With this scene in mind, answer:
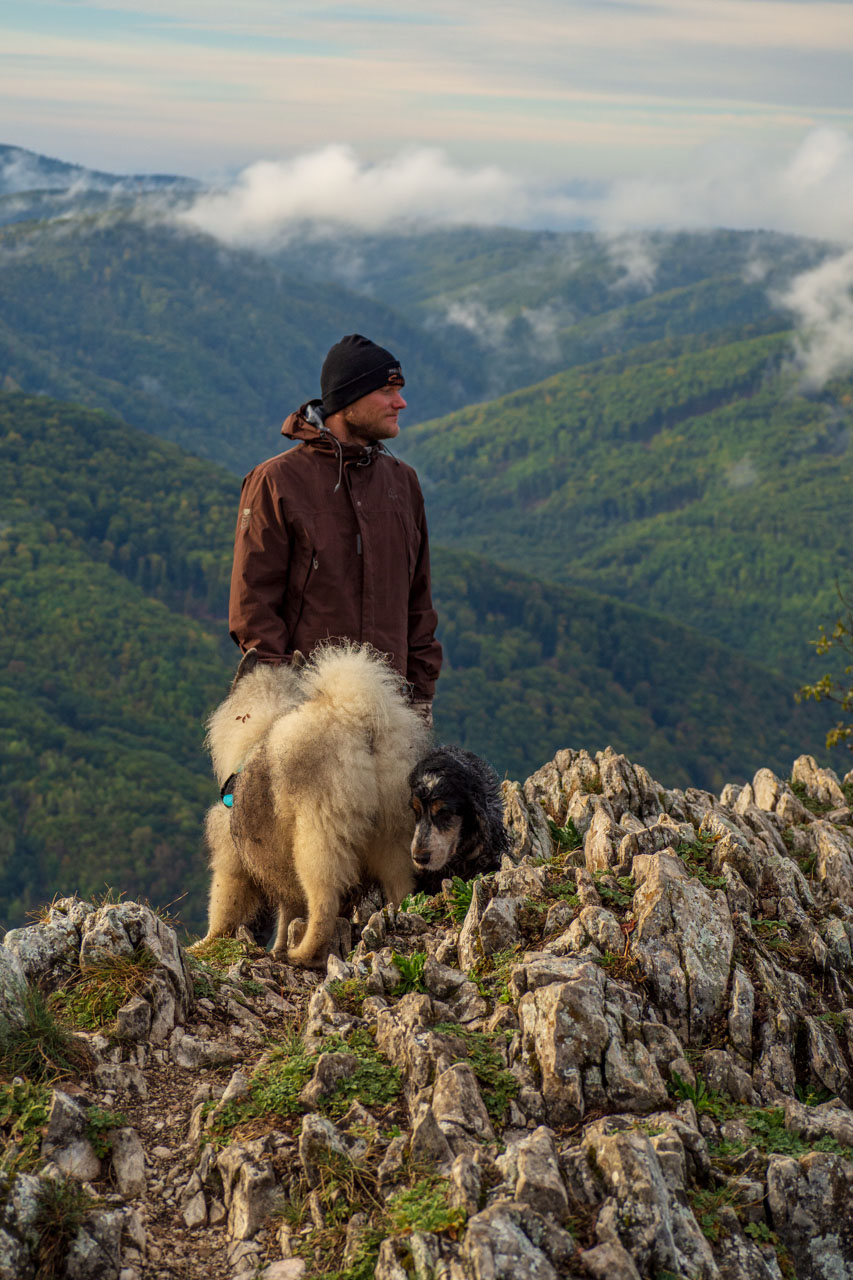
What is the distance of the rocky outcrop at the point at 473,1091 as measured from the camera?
384 cm

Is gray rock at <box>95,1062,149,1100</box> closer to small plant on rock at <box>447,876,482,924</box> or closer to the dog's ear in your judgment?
small plant on rock at <box>447,876,482,924</box>

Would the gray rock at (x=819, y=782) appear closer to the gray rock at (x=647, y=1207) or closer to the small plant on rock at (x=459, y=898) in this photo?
the small plant on rock at (x=459, y=898)

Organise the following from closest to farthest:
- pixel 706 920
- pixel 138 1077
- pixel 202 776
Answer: pixel 138 1077
pixel 706 920
pixel 202 776

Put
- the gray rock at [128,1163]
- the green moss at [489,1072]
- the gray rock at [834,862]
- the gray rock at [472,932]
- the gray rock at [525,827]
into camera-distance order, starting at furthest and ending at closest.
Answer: the gray rock at [525,827] → the gray rock at [834,862] → the gray rock at [472,932] → the green moss at [489,1072] → the gray rock at [128,1163]

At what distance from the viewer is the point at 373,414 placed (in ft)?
23.1

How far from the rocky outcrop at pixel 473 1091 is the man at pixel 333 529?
1.85 m

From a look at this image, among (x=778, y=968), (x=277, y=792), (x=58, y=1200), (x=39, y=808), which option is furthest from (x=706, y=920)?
(x=39, y=808)

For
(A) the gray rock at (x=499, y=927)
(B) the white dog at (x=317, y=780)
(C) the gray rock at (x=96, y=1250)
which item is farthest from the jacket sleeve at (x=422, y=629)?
(C) the gray rock at (x=96, y=1250)

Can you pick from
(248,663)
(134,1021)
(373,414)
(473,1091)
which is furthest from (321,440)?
(473,1091)

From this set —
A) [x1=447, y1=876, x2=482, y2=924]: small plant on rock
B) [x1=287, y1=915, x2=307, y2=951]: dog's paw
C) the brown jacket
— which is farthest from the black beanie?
[x1=287, y1=915, x2=307, y2=951]: dog's paw

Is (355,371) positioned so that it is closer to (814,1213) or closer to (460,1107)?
(460,1107)

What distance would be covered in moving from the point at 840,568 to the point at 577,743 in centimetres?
10179

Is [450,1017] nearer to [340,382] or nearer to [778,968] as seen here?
[778,968]

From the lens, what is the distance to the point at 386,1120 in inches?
174
